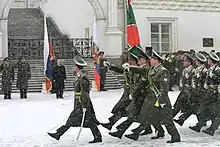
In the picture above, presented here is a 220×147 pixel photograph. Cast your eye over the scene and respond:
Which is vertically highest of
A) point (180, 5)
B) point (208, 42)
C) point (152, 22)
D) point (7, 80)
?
point (180, 5)

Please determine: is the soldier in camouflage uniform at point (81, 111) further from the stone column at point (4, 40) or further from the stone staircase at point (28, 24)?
the stone staircase at point (28, 24)

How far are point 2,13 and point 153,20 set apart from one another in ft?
27.0

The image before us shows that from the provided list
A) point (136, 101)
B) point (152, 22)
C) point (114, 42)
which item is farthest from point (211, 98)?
point (152, 22)

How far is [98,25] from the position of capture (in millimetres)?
26188

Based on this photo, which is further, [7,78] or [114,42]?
[114,42]

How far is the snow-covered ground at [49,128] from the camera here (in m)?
9.52

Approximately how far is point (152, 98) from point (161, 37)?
18.7 m

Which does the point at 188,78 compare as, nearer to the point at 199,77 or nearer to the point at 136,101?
the point at 199,77

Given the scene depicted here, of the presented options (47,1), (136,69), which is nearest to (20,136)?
(136,69)

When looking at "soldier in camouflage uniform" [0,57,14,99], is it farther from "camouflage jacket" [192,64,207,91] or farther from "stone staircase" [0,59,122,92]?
"camouflage jacket" [192,64,207,91]

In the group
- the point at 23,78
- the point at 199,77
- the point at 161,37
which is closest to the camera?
the point at 199,77

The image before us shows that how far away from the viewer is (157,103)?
935 cm

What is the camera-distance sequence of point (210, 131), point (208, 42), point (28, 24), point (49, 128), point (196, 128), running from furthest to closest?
point (28, 24) < point (208, 42) < point (49, 128) < point (196, 128) < point (210, 131)

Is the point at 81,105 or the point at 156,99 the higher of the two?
the point at 156,99
